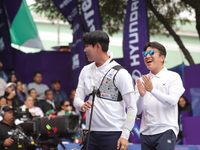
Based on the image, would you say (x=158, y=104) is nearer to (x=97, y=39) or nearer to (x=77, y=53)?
(x=97, y=39)

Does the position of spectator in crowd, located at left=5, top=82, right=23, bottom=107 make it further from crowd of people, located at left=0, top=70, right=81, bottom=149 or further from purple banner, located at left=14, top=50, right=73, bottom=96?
purple banner, located at left=14, top=50, right=73, bottom=96

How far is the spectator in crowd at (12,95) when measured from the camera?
13.3 metres

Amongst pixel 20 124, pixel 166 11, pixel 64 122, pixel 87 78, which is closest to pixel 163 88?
pixel 87 78

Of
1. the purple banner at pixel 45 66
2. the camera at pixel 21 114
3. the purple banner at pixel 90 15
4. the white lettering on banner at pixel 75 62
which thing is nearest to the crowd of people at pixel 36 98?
the white lettering on banner at pixel 75 62

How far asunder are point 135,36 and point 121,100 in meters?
7.85

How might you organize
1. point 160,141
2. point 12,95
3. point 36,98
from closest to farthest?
1. point 160,141
2. point 12,95
3. point 36,98

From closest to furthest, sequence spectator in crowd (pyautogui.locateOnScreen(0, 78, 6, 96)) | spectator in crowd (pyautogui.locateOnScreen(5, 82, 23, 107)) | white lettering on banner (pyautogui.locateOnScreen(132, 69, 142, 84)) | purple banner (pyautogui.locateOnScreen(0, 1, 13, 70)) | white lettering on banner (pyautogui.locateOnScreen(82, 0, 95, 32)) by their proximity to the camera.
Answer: white lettering on banner (pyautogui.locateOnScreen(132, 69, 142, 84)), spectator in crowd (pyautogui.locateOnScreen(5, 82, 23, 107)), white lettering on banner (pyautogui.locateOnScreen(82, 0, 95, 32)), spectator in crowd (pyautogui.locateOnScreen(0, 78, 6, 96)), purple banner (pyautogui.locateOnScreen(0, 1, 13, 70))

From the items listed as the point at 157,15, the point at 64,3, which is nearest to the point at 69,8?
the point at 64,3

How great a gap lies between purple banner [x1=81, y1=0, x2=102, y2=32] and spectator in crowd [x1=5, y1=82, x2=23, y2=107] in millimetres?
2603

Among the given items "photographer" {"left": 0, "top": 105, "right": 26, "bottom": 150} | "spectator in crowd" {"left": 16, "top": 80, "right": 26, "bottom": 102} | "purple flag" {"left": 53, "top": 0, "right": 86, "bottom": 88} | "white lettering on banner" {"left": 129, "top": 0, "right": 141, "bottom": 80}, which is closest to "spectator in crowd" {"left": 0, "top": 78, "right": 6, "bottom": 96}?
"spectator in crowd" {"left": 16, "top": 80, "right": 26, "bottom": 102}

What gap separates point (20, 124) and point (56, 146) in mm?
1043

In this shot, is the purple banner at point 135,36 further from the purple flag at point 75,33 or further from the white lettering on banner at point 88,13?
the purple flag at point 75,33

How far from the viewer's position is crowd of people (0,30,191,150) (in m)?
5.06

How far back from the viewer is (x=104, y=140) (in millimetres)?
5090
